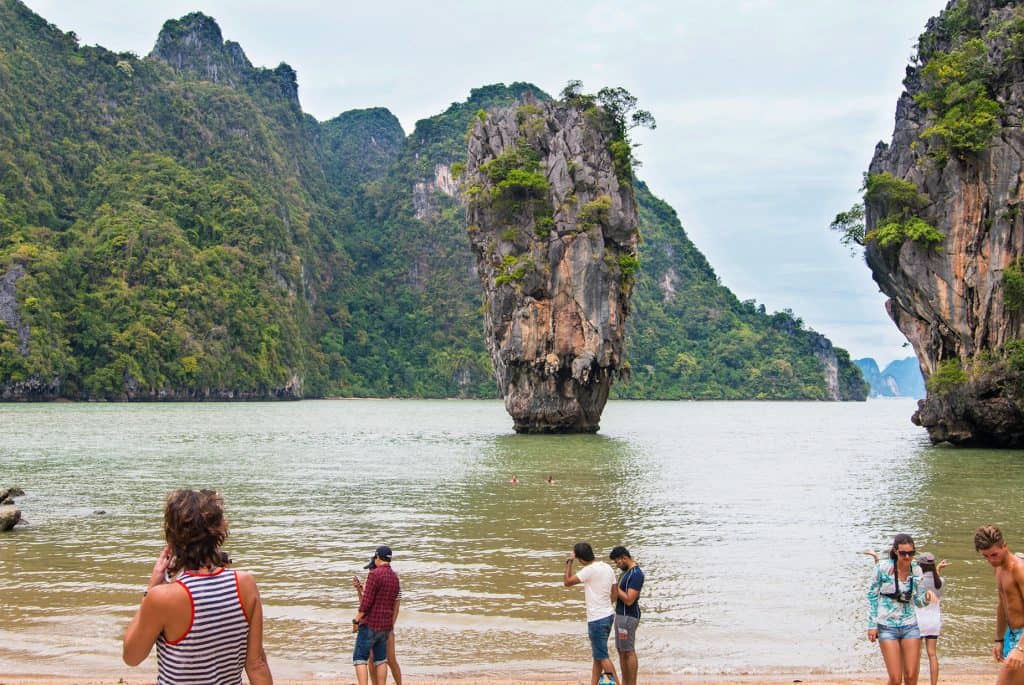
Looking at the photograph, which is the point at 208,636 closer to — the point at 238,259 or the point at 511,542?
the point at 511,542

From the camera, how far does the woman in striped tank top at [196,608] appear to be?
398 centimetres

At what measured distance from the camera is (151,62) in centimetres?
14825

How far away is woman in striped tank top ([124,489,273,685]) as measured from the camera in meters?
3.98

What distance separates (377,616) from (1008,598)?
4.88 m

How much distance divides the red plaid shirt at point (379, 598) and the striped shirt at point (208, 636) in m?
3.77

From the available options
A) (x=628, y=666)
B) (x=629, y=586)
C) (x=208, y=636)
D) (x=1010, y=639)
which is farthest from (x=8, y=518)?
(x=1010, y=639)

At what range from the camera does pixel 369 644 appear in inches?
314

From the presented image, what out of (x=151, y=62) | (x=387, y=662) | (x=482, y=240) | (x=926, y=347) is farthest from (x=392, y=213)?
(x=387, y=662)

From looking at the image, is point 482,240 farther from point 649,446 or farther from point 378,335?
point 378,335

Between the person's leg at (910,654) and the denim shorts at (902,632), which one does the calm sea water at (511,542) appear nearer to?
the person's leg at (910,654)

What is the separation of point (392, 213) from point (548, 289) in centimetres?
13889

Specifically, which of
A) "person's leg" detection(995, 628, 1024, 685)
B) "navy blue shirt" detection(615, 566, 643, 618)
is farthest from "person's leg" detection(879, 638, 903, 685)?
"navy blue shirt" detection(615, 566, 643, 618)

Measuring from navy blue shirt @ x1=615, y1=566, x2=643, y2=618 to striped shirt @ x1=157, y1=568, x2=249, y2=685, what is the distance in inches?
177

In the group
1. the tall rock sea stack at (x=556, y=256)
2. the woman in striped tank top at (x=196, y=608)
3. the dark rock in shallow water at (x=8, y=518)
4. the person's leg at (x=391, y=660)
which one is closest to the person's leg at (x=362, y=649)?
the person's leg at (x=391, y=660)
